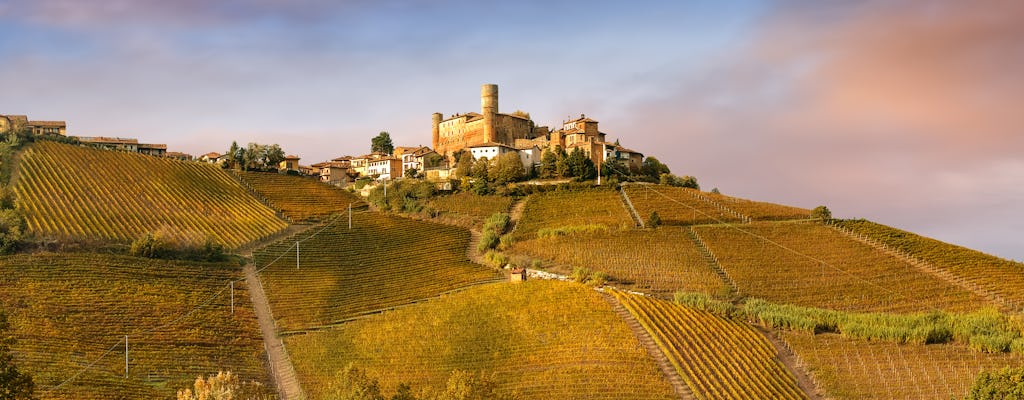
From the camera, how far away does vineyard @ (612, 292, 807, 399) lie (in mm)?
40062

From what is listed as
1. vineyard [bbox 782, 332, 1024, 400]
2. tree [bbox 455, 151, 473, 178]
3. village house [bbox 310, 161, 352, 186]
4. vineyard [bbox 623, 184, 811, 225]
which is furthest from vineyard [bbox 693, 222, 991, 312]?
village house [bbox 310, 161, 352, 186]

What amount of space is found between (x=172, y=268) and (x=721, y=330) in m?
31.3

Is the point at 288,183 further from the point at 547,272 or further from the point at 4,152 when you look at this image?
the point at 547,272

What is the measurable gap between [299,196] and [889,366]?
162 feet

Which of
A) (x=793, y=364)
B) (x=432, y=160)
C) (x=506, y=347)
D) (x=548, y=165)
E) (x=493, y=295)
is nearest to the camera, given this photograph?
(x=793, y=364)

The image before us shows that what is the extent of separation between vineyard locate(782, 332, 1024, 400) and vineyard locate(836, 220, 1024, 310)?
9900 mm

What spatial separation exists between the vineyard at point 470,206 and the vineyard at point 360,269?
3049 millimetres

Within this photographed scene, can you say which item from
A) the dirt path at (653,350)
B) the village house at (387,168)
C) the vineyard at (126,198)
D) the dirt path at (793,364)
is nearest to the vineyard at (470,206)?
the vineyard at (126,198)

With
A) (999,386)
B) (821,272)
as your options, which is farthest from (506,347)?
(821,272)

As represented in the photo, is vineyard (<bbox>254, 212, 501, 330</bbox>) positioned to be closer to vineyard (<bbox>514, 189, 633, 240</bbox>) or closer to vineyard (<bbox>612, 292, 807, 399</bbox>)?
vineyard (<bbox>514, 189, 633, 240</bbox>)

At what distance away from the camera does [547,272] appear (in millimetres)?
57875

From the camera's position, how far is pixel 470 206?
75375mm

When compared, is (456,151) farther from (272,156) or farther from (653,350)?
(653,350)

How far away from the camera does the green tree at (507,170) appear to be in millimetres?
82375
